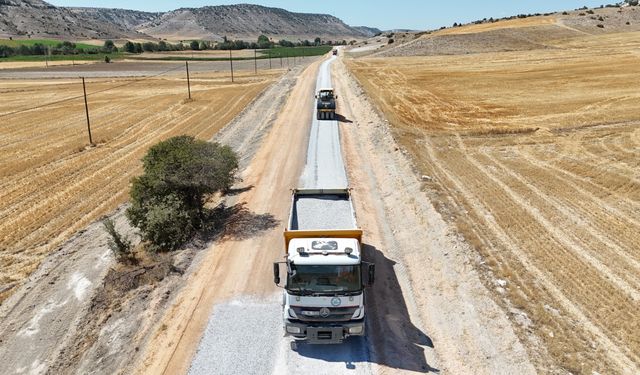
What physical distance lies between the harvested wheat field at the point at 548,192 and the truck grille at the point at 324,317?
495 centimetres

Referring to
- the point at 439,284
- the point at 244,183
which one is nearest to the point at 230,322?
the point at 439,284

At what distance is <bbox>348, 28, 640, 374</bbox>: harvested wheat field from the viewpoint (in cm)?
1366

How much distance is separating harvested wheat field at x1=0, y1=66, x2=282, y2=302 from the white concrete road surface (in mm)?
10250

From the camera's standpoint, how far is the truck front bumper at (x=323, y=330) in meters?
12.2

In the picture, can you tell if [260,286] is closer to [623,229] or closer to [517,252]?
[517,252]

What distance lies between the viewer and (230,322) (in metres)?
14.3

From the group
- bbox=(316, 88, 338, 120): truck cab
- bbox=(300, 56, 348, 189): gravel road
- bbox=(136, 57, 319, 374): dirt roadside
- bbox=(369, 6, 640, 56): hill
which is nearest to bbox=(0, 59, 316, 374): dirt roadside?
bbox=(136, 57, 319, 374): dirt roadside

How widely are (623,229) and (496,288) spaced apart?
8446 mm

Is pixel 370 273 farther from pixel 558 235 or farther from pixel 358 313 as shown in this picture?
pixel 558 235

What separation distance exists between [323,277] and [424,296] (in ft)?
16.2

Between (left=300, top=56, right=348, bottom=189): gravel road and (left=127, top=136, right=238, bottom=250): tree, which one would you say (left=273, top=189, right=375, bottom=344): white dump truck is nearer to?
(left=127, top=136, right=238, bottom=250): tree

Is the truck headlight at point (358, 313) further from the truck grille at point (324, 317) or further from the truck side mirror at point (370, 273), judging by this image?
the truck side mirror at point (370, 273)

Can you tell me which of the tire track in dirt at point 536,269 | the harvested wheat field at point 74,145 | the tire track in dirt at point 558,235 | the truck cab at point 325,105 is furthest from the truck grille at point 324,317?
the truck cab at point 325,105

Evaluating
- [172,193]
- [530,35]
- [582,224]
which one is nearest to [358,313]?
[172,193]
